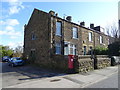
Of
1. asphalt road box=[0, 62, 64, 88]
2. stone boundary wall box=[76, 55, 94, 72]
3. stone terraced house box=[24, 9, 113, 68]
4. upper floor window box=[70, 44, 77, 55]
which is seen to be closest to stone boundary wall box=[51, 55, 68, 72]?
stone terraced house box=[24, 9, 113, 68]

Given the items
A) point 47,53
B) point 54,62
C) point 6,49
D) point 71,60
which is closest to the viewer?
point 71,60

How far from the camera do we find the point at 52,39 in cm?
1623

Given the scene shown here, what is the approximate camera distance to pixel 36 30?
19641mm

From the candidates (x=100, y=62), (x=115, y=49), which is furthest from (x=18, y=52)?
(x=100, y=62)

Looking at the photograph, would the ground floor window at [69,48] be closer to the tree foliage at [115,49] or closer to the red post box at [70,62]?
the red post box at [70,62]

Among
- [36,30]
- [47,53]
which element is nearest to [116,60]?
[47,53]

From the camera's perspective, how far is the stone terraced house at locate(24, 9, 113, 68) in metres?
15.9

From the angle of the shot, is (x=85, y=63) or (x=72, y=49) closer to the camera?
(x=85, y=63)

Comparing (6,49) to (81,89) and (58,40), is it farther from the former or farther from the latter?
(81,89)

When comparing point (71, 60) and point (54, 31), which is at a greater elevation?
point (54, 31)

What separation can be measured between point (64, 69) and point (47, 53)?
411 centimetres

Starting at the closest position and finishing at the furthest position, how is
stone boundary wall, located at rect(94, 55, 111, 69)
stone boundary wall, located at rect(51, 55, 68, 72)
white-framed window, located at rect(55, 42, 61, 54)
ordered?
stone boundary wall, located at rect(51, 55, 68, 72) < stone boundary wall, located at rect(94, 55, 111, 69) < white-framed window, located at rect(55, 42, 61, 54)

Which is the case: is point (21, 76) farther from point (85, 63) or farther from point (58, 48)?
point (58, 48)

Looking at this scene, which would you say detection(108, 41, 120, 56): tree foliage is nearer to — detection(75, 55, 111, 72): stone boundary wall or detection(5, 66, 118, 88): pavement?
detection(75, 55, 111, 72): stone boundary wall
